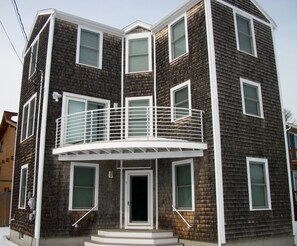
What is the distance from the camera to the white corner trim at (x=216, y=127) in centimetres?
972

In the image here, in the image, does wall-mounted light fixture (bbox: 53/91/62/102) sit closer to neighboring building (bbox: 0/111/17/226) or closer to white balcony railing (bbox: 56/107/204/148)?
white balcony railing (bbox: 56/107/204/148)

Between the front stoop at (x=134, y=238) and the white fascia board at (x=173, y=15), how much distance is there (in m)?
8.22

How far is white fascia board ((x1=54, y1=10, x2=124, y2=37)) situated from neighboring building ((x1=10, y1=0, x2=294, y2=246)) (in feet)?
0.13

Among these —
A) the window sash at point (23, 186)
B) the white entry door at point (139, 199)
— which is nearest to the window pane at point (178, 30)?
the white entry door at point (139, 199)

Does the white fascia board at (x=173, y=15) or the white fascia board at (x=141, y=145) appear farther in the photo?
the white fascia board at (x=173, y=15)

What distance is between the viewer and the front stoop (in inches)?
413

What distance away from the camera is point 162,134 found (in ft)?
39.8

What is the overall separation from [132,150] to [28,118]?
5.42m

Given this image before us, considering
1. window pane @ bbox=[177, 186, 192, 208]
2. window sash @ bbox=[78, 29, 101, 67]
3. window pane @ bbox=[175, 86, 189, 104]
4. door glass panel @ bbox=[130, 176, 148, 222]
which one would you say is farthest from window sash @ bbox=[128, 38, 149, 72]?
window pane @ bbox=[177, 186, 192, 208]

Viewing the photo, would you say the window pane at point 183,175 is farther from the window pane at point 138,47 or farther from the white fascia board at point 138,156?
the window pane at point 138,47

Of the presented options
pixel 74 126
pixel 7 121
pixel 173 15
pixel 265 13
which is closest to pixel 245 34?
pixel 265 13

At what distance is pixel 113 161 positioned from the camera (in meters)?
12.9

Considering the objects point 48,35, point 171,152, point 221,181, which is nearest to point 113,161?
point 171,152

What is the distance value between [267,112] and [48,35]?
8987 mm
